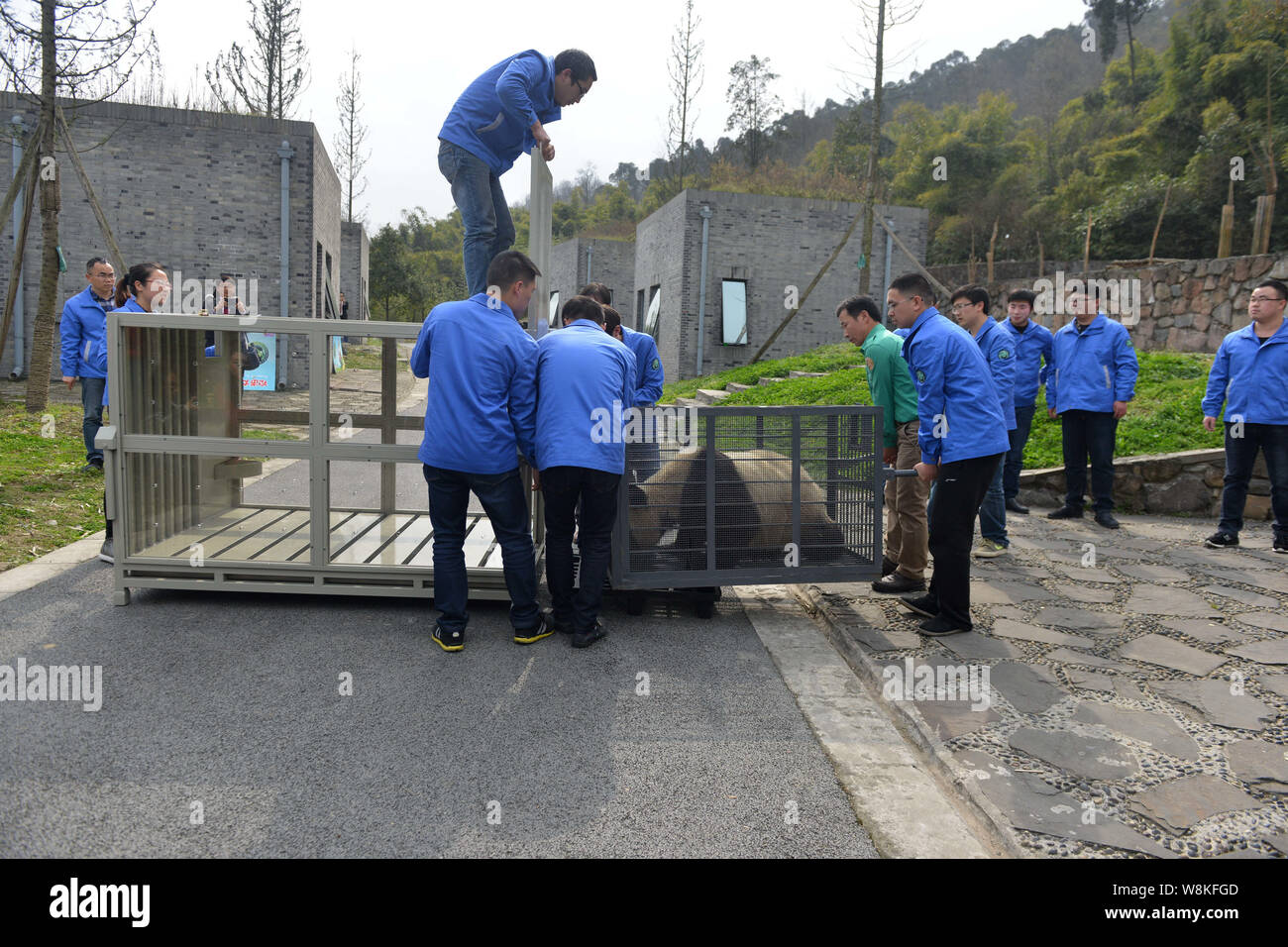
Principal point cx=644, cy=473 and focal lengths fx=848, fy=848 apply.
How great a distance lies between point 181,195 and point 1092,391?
58.7 feet

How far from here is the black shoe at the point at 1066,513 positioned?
847cm

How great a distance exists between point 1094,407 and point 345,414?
662 cm

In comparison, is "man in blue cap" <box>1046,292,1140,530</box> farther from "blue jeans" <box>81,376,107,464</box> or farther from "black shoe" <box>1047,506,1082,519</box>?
"blue jeans" <box>81,376,107,464</box>

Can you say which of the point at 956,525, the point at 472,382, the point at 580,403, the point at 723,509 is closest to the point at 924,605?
the point at 956,525

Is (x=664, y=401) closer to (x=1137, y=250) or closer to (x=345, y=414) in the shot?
(x=345, y=414)

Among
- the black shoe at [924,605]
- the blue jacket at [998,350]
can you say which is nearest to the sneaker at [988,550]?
the blue jacket at [998,350]

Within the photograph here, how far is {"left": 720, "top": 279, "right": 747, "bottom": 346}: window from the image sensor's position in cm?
2333

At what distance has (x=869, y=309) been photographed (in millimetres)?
6074

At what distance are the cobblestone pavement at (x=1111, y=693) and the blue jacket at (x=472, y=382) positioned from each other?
238 centimetres

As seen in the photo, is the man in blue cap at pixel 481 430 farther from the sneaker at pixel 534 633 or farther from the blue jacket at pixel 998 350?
the blue jacket at pixel 998 350

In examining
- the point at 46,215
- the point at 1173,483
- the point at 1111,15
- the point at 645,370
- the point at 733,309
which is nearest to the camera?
the point at 645,370

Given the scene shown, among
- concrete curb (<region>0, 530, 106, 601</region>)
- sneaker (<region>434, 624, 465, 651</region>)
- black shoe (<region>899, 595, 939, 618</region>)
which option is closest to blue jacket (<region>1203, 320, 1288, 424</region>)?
black shoe (<region>899, 595, 939, 618</region>)

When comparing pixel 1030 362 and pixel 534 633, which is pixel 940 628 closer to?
pixel 534 633

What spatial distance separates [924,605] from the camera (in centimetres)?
549
